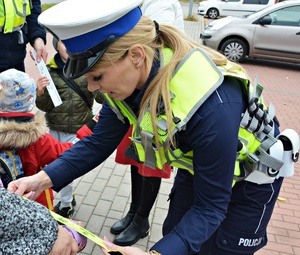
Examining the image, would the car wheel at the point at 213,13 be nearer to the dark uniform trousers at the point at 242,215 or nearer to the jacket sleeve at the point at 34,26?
the jacket sleeve at the point at 34,26

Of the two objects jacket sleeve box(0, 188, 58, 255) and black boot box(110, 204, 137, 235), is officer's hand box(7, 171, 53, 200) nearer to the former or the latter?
jacket sleeve box(0, 188, 58, 255)

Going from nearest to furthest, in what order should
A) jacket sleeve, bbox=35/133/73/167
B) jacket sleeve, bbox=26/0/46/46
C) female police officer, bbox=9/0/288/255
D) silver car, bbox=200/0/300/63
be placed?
female police officer, bbox=9/0/288/255 < jacket sleeve, bbox=35/133/73/167 < jacket sleeve, bbox=26/0/46/46 < silver car, bbox=200/0/300/63

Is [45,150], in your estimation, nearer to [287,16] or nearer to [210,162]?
[210,162]

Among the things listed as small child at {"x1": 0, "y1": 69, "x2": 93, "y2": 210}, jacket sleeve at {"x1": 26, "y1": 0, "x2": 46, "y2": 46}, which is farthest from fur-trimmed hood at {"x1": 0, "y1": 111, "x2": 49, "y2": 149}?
jacket sleeve at {"x1": 26, "y1": 0, "x2": 46, "y2": 46}

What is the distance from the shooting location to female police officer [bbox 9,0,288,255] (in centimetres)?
127

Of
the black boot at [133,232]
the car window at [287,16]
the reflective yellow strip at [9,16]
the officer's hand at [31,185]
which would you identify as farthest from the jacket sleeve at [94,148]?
the car window at [287,16]

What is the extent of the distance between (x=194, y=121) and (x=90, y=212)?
6.85ft

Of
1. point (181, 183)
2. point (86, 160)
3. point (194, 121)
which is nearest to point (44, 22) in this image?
point (194, 121)

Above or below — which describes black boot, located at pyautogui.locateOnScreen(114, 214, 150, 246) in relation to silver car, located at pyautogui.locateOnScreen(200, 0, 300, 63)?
above

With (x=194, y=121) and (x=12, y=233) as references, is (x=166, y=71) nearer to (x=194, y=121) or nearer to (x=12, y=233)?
(x=194, y=121)

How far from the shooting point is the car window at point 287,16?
825 centimetres

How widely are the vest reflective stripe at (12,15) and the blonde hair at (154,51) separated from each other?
5.55ft

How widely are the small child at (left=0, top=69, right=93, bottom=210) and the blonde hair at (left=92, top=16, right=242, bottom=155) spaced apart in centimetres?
85

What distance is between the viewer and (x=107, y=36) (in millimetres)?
1261
